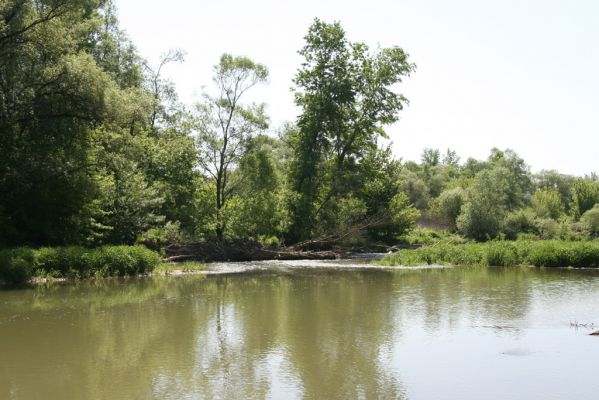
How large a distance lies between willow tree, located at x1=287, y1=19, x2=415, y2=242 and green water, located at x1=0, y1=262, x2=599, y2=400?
908 inches

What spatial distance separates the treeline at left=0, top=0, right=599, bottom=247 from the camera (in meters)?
24.3

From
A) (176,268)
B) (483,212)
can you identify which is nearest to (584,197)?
(483,212)

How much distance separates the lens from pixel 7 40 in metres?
23.1

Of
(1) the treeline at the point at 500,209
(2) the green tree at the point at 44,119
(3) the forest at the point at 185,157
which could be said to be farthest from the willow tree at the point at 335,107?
(2) the green tree at the point at 44,119

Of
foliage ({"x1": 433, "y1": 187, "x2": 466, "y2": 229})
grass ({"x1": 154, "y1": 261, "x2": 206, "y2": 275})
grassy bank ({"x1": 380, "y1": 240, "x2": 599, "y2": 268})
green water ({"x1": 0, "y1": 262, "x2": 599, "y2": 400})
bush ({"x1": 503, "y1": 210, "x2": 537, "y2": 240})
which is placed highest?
foliage ({"x1": 433, "y1": 187, "x2": 466, "y2": 229})

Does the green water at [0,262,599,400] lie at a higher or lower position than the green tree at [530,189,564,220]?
lower

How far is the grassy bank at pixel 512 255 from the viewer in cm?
2994

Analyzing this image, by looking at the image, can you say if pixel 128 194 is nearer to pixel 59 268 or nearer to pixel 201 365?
pixel 59 268

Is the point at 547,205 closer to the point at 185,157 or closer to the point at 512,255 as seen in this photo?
the point at 512,255

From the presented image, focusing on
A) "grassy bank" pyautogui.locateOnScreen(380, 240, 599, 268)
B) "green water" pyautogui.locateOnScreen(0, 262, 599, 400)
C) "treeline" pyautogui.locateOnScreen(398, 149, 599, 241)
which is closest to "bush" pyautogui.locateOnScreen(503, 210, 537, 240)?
"treeline" pyautogui.locateOnScreen(398, 149, 599, 241)

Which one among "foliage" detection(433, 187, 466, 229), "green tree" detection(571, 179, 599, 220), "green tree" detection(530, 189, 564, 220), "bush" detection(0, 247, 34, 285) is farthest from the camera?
"green tree" detection(571, 179, 599, 220)

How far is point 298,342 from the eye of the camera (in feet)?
40.8

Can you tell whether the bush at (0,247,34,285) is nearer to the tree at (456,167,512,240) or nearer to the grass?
the grass

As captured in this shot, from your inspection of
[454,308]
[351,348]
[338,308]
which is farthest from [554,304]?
[351,348]
